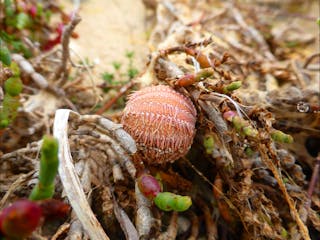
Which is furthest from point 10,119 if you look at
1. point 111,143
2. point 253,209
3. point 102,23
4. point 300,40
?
point 300,40

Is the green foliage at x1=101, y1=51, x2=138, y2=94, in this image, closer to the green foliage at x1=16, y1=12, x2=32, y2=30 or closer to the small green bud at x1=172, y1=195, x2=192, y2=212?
the green foliage at x1=16, y1=12, x2=32, y2=30

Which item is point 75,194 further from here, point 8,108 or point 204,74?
point 204,74

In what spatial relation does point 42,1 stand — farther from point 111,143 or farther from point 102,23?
point 111,143

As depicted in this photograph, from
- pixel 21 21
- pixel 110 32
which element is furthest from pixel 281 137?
pixel 110 32

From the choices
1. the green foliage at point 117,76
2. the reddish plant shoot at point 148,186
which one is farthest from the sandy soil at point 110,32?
the reddish plant shoot at point 148,186

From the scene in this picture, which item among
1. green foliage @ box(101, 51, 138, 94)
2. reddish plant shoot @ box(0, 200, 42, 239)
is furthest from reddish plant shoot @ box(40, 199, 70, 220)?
green foliage @ box(101, 51, 138, 94)

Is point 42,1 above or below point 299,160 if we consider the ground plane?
above
